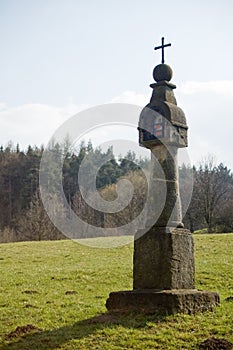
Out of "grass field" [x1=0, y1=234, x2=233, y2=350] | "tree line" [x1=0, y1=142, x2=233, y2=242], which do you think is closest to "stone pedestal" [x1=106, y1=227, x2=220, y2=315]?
"grass field" [x1=0, y1=234, x2=233, y2=350]

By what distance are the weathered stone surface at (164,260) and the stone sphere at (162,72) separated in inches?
160

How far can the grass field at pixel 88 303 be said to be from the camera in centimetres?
941

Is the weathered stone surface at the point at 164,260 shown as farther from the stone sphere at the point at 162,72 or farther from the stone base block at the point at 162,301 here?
the stone sphere at the point at 162,72

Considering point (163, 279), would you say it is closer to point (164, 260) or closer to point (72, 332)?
point (164, 260)

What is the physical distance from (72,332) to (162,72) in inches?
272

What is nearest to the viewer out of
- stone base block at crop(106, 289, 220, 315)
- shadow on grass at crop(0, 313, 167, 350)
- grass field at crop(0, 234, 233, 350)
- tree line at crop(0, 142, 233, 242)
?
grass field at crop(0, 234, 233, 350)

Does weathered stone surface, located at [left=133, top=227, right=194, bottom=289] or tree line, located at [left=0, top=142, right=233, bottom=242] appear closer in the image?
weathered stone surface, located at [left=133, top=227, right=194, bottom=289]

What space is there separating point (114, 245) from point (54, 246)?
14.4 ft

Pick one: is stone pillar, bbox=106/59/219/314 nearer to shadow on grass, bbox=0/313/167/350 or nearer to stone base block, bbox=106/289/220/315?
stone base block, bbox=106/289/220/315

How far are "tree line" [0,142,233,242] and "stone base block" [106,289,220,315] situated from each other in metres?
30.5

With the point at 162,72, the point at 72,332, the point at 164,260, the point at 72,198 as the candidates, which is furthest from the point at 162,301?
the point at 72,198

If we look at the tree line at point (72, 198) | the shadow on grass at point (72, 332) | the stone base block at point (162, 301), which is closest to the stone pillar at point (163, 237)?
the stone base block at point (162, 301)

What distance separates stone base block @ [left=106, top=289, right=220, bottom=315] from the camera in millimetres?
10523

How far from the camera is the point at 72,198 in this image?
55.5m
